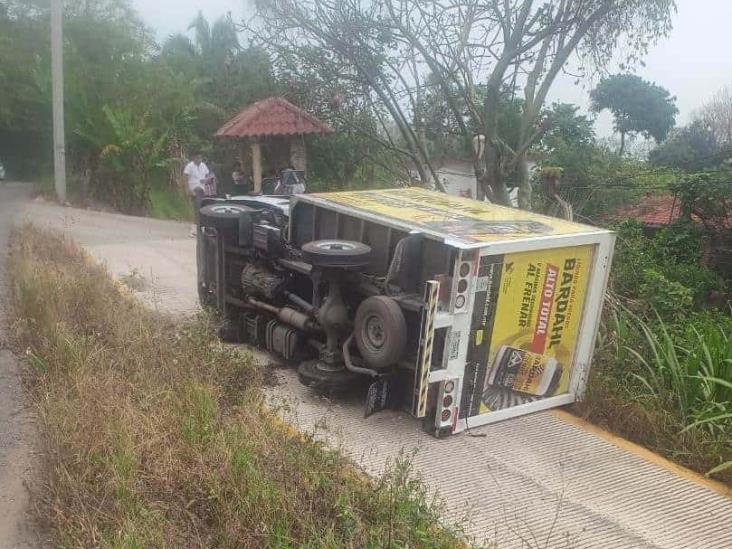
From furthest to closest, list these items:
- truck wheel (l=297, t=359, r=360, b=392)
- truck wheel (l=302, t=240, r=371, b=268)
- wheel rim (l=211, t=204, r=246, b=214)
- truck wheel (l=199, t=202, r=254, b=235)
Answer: wheel rim (l=211, t=204, r=246, b=214) → truck wheel (l=199, t=202, r=254, b=235) → truck wheel (l=297, t=359, r=360, b=392) → truck wheel (l=302, t=240, r=371, b=268)

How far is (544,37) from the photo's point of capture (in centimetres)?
1034

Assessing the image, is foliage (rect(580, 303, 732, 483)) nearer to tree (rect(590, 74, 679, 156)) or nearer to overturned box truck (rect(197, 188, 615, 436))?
overturned box truck (rect(197, 188, 615, 436))

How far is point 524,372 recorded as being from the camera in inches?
226

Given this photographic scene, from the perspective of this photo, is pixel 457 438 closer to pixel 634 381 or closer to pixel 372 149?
pixel 634 381

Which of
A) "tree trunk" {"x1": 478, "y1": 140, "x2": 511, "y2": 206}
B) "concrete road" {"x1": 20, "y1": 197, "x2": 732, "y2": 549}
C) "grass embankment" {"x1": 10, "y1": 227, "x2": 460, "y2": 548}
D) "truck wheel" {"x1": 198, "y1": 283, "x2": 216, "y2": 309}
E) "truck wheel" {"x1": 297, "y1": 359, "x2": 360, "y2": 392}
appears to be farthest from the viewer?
"tree trunk" {"x1": 478, "y1": 140, "x2": 511, "y2": 206}

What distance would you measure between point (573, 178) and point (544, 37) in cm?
354

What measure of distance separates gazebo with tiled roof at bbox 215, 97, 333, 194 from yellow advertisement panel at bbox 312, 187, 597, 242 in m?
8.16

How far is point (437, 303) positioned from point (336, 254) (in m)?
0.96

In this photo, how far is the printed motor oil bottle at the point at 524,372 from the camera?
5559mm

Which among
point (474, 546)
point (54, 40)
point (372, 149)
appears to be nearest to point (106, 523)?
point (474, 546)

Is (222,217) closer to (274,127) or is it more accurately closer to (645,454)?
(645,454)

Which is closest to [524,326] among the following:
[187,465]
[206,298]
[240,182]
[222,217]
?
[187,465]

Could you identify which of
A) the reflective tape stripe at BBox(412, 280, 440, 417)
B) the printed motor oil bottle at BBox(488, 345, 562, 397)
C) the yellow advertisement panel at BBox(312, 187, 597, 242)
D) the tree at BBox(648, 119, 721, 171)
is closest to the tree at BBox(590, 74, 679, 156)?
the tree at BBox(648, 119, 721, 171)

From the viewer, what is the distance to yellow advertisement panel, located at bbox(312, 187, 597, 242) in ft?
18.3
